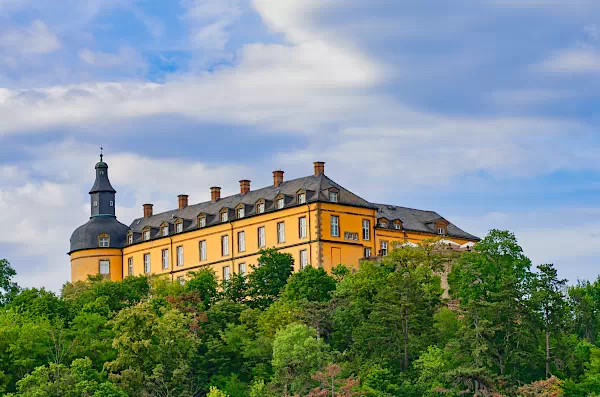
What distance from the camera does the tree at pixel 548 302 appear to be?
269ft

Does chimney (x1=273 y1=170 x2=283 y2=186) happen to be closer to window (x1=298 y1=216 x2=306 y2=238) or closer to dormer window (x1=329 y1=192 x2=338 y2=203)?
window (x1=298 y1=216 x2=306 y2=238)

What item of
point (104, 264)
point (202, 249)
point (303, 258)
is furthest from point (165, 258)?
point (303, 258)

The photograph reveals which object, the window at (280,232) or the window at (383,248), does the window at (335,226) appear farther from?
the window at (383,248)

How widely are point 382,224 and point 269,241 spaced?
8.07 m

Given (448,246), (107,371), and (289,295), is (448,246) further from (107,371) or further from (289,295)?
(107,371)

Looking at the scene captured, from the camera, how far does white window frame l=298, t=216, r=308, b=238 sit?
97.4 m

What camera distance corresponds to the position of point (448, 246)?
9231cm

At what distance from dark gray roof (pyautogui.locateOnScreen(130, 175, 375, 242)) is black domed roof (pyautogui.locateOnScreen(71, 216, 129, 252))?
1365 millimetres

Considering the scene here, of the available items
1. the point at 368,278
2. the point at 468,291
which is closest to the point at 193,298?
the point at 368,278

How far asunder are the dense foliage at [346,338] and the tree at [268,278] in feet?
8.35

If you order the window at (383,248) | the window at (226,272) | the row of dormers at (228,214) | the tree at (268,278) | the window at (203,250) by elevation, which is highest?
the row of dormers at (228,214)

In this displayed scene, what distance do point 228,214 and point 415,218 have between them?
13807mm

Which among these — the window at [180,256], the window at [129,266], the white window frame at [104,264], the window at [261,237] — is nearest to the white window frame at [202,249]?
the window at [180,256]

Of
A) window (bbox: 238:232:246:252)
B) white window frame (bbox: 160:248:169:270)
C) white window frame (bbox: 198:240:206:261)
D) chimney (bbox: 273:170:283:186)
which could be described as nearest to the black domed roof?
white window frame (bbox: 160:248:169:270)
